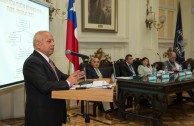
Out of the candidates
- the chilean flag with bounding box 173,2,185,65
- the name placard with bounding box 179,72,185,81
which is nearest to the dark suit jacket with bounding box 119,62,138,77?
the name placard with bounding box 179,72,185,81

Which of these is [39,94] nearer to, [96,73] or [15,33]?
[15,33]

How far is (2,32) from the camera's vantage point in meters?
2.69

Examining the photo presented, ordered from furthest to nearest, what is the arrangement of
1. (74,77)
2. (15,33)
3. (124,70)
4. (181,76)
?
(124,70), (181,76), (15,33), (74,77)

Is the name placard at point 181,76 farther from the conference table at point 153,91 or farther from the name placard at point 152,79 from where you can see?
the name placard at point 152,79

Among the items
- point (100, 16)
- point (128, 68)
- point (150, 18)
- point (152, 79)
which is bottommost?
point (152, 79)

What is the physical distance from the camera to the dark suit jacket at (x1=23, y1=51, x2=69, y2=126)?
80.7 inches

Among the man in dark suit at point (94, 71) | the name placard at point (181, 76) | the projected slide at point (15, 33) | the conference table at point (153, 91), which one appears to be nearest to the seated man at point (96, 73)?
the man in dark suit at point (94, 71)

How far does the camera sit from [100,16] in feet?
20.8

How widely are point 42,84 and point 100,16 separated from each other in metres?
4.55

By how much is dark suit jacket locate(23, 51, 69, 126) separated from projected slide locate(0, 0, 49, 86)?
2.03 ft

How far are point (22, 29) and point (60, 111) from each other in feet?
4.41

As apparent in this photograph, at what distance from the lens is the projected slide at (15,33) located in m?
2.71

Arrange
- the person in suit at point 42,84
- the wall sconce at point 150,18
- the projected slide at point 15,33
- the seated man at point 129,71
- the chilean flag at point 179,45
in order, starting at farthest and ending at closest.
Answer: the chilean flag at point 179,45 → the wall sconce at point 150,18 → the seated man at point 129,71 → the projected slide at point 15,33 → the person in suit at point 42,84

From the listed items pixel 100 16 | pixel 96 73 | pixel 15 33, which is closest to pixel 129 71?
pixel 96 73
